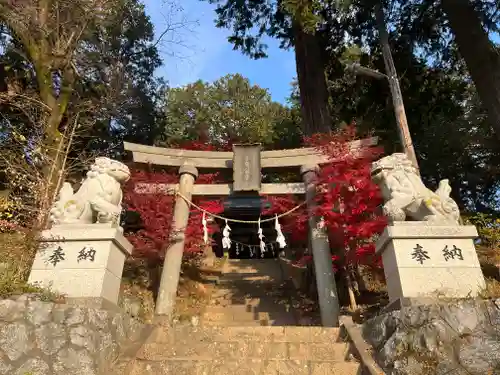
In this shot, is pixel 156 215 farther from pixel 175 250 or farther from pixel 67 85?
pixel 67 85

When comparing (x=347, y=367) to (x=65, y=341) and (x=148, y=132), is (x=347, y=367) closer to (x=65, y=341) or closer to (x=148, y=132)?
(x=65, y=341)

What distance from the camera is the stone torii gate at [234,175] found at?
28.1 ft

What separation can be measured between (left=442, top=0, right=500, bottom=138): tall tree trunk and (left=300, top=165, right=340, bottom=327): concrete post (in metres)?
4.24

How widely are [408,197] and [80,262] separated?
185 inches

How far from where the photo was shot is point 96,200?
5996 mm

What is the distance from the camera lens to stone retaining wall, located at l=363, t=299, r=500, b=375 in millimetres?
4059

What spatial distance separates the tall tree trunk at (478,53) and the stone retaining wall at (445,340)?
6.18 meters

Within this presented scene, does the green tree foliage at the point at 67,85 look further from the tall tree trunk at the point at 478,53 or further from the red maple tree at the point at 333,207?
the tall tree trunk at the point at 478,53

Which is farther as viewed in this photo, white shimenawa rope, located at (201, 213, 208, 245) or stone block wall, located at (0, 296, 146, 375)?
white shimenawa rope, located at (201, 213, 208, 245)

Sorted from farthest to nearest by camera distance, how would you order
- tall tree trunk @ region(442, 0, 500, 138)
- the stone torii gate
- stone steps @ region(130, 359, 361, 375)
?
tall tree trunk @ region(442, 0, 500, 138) < the stone torii gate < stone steps @ region(130, 359, 361, 375)

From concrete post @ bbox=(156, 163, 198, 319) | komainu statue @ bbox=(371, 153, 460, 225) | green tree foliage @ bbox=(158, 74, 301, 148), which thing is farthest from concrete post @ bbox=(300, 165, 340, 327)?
green tree foliage @ bbox=(158, 74, 301, 148)

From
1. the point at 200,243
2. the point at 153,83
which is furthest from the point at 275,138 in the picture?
the point at 200,243

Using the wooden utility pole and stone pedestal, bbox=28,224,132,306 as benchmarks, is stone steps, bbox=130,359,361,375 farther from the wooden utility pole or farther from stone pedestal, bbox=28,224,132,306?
the wooden utility pole

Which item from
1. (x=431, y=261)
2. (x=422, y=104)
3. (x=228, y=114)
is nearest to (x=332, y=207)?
(x=431, y=261)
